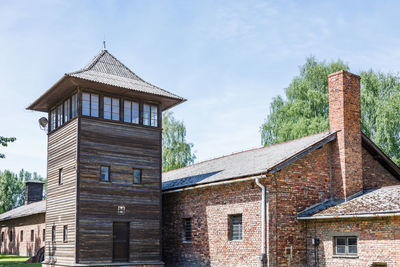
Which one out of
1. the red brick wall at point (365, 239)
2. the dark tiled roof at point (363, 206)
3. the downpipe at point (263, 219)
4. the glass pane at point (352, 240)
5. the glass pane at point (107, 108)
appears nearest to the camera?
the red brick wall at point (365, 239)

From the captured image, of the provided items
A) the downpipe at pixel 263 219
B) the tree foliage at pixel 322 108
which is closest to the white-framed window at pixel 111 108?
the downpipe at pixel 263 219

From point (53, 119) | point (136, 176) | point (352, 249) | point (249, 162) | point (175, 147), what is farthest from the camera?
point (175, 147)

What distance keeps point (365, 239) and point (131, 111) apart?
10.6 meters

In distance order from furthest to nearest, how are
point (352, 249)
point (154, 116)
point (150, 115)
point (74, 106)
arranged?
point (154, 116) → point (150, 115) → point (74, 106) → point (352, 249)

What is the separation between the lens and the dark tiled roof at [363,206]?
14406 mm

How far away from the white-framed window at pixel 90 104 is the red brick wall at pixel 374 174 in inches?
431

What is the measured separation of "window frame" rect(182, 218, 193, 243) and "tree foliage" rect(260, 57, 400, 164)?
1730cm

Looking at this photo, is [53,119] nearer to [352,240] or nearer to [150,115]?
[150,115]

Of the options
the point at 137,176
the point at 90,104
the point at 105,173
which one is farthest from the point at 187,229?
the point at 90,104

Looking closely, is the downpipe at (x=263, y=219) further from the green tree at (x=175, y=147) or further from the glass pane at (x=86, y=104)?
the green tree at (x=175, y=147)

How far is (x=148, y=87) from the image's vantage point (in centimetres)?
2092

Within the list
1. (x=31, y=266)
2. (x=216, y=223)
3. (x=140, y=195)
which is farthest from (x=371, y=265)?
(x=31, y=266)

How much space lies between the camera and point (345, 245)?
15453 mm

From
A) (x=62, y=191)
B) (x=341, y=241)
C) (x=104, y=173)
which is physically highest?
(x=104, y=173)
